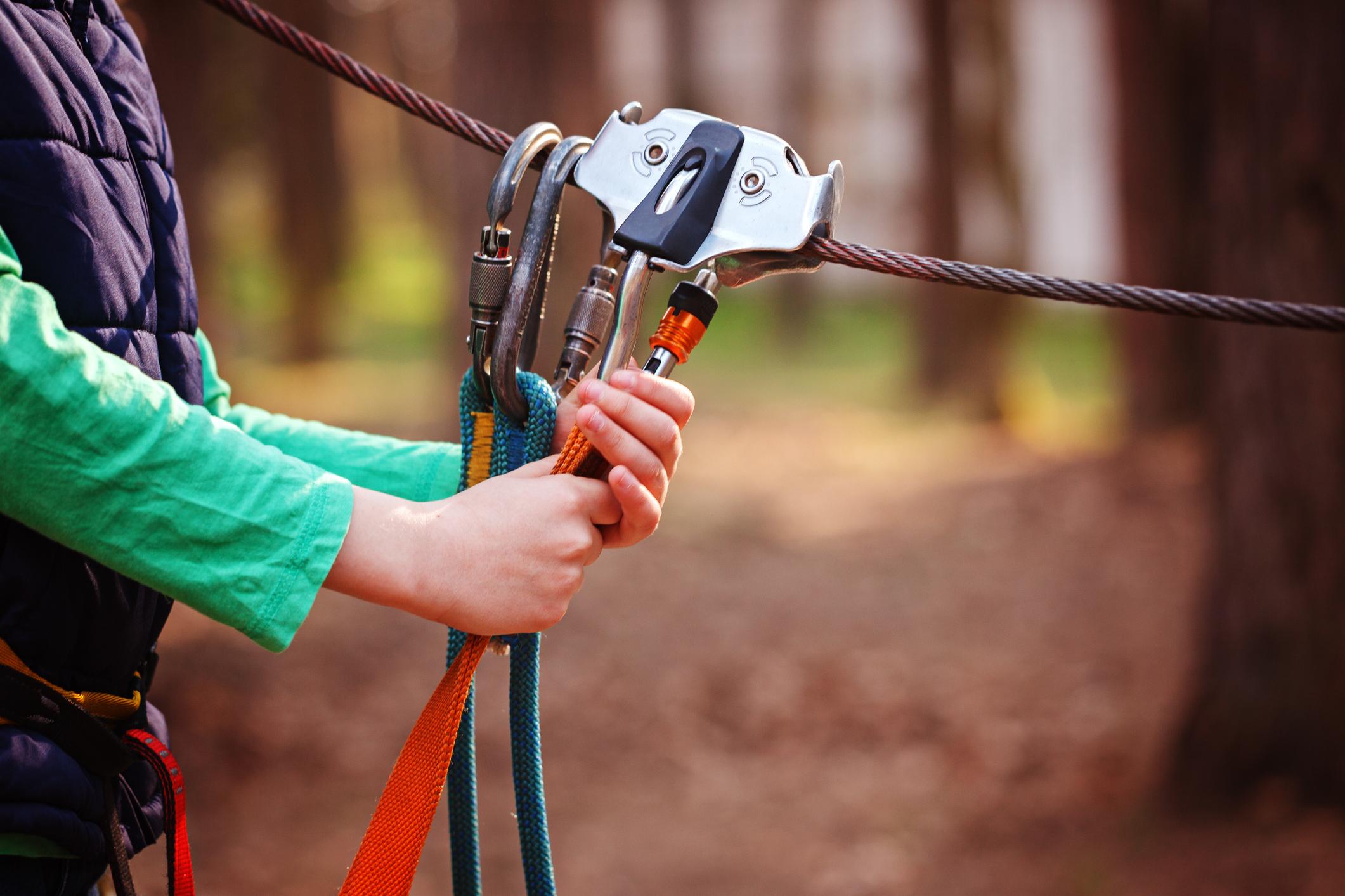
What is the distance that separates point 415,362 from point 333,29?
364 centimetres

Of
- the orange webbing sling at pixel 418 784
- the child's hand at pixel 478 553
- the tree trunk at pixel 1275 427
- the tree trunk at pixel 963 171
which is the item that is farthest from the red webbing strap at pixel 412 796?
the tree trunk at pixel 963 171

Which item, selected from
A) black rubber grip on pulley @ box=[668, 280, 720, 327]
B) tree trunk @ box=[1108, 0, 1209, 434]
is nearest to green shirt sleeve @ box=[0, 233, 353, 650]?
black rubber grip on pulley @ box=[668, 280, 720, 327]

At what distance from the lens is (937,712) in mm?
4020

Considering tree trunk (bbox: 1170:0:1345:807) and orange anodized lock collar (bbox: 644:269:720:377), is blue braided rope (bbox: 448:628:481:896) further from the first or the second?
tree trunk (bbox: 1170:0:1345:807)

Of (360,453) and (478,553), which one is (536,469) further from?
(360,453)

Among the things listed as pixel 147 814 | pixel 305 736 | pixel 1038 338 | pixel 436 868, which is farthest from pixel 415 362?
pixel 147 814

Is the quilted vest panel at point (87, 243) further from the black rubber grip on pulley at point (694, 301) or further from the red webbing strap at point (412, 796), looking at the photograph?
the black rubber grip on pulley at point (694, 301)

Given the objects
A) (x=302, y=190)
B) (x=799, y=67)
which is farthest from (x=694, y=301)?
(x=799, y=67)

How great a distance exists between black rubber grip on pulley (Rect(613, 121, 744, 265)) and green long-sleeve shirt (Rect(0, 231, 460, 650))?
349mm

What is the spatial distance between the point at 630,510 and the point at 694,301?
22cm

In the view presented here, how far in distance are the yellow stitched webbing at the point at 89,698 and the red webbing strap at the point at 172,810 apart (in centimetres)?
3

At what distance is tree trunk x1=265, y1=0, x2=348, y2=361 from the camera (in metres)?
10.7

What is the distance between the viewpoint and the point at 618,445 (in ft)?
3.08

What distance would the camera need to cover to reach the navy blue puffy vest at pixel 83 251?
2.85 feet
